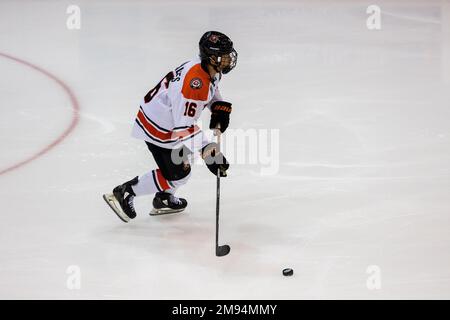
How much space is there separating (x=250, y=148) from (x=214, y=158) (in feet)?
4.57

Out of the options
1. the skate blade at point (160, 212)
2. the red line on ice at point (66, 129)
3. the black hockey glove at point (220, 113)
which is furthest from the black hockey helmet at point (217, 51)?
the red line on ice at point (66, 129)

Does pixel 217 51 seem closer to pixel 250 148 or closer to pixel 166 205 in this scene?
pixel 166 205

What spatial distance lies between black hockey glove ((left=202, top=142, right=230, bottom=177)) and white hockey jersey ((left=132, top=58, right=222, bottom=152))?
0.04 metres

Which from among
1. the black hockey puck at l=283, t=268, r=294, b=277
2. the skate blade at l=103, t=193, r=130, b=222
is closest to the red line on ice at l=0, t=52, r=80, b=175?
the skate blade at l=103, t=193, r=130, b=222

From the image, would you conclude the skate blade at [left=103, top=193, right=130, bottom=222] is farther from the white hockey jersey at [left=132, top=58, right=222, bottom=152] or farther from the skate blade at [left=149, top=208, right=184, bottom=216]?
the white hockey jersey at [left=132, top=58, right=222, bottom=152]

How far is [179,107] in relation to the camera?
14.7ft

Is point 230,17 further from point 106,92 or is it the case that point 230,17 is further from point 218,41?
point 218,41

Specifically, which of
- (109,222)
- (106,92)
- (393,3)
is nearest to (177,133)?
(109,222)

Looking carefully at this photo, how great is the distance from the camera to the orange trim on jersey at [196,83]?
4445mm

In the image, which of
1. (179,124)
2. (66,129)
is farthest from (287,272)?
(66,129)
